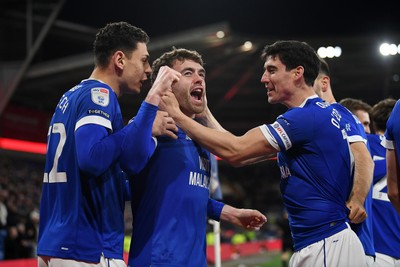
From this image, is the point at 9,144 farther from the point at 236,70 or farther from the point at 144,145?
the point at 144,145

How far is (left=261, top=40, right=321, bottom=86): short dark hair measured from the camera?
13.0ft

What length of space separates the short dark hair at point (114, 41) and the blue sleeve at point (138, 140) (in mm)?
571

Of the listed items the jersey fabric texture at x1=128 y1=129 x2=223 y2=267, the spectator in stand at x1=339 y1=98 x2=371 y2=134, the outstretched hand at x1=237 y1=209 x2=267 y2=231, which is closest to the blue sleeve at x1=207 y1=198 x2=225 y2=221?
the outstretched hand at x1=237 y1=209 x2=267 y2=231

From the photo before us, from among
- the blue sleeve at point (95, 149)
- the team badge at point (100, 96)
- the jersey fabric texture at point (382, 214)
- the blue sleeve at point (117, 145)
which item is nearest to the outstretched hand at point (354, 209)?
the blue sleeve at point (117, 145)

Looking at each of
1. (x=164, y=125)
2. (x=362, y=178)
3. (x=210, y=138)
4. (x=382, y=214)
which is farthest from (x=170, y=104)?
(x=382, y=214)

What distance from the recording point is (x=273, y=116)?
31188 mm

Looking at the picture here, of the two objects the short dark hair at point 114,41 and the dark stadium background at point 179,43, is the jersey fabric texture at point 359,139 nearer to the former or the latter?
the short dark hair at point 114,41

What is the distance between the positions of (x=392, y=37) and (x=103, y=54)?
19.6 meters

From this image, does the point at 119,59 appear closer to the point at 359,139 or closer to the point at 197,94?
the point at 197,94

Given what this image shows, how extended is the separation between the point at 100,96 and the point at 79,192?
1.91 feet

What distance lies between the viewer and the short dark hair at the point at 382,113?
566 cm

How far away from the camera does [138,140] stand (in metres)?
3.32

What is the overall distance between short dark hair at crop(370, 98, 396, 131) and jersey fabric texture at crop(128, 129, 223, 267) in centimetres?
255

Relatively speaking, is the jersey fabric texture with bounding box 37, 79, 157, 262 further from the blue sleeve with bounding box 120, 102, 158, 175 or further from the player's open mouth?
the player's open mouth
